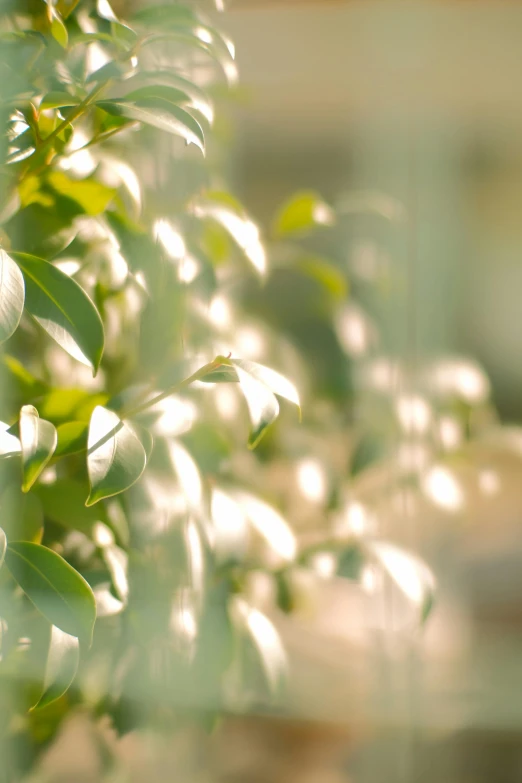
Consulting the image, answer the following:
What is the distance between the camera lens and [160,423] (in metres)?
0.58

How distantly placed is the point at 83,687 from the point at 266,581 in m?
0.24

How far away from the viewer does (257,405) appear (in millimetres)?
446

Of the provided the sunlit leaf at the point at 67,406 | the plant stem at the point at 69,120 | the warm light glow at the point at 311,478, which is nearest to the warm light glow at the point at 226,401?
the warm light glow at the point at 311,478

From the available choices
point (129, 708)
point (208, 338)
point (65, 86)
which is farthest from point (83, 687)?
point (65, 86)

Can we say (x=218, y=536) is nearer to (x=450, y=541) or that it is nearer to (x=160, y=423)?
(x=160, y=423)

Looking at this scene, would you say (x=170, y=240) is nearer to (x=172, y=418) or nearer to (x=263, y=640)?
(x=172, y=418)

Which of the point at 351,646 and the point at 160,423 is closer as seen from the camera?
the point at 160,423

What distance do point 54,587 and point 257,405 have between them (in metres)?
0.19

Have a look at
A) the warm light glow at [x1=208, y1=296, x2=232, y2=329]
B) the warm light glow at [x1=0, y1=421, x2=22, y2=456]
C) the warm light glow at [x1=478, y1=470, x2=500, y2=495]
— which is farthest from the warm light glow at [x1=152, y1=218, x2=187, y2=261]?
the warm light glow at [x1=478, y1=470, x2=500, y2=495]

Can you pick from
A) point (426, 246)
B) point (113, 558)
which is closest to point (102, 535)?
point (113, 558)

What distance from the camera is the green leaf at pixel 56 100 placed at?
492 millimetres

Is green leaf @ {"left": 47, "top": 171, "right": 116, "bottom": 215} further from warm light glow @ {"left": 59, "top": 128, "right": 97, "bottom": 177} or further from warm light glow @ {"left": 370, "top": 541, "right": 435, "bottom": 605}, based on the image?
warm light glow @ {"left": 370, "top": 541, "right": 435, "bottom": 605}

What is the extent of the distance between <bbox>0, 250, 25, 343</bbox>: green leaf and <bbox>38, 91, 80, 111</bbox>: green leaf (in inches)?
4.9

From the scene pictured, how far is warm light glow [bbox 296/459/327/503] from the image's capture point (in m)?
0.81
